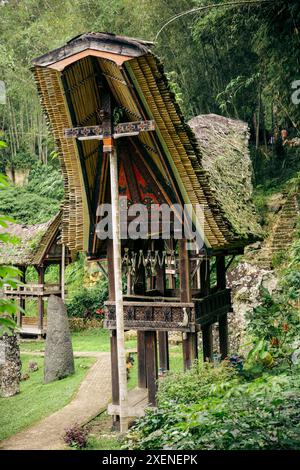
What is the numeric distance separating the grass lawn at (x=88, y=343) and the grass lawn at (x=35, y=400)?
2.21m

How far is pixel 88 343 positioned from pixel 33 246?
3.63 m

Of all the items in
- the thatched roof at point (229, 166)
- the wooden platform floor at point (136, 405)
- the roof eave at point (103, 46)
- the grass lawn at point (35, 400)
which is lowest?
the grass lawn at point (35, 400)

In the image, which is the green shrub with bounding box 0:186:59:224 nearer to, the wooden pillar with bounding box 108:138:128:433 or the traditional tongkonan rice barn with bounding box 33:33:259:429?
the traditional tongkonan rice barn with bounding box 33:33:259:429

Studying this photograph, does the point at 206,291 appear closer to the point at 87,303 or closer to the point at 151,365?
the point at 151,365

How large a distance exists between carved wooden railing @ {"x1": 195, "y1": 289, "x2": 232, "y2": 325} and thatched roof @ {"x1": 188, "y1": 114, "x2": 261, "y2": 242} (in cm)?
149

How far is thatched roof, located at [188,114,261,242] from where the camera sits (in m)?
12.6

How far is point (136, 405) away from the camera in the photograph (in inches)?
470

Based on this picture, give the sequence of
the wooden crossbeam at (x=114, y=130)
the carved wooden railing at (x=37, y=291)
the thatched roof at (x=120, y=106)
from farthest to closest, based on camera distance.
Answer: the carved wooden railing at (x=37, y=291), the wooden crossbeam at (x=114, y=130), the thatched roof at (x=120, y=106)

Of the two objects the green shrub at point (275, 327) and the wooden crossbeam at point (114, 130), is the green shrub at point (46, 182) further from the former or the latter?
the green shrub at point (275, 327)

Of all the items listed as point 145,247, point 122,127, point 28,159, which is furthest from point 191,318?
point 28,159

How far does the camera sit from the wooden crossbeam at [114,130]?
10102mm

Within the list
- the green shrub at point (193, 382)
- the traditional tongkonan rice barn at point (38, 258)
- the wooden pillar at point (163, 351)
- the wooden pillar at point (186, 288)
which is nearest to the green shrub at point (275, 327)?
the green shrub at point (193, 382)

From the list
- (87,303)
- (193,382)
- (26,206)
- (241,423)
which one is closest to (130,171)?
(193,382)

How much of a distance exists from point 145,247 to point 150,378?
292 cm
